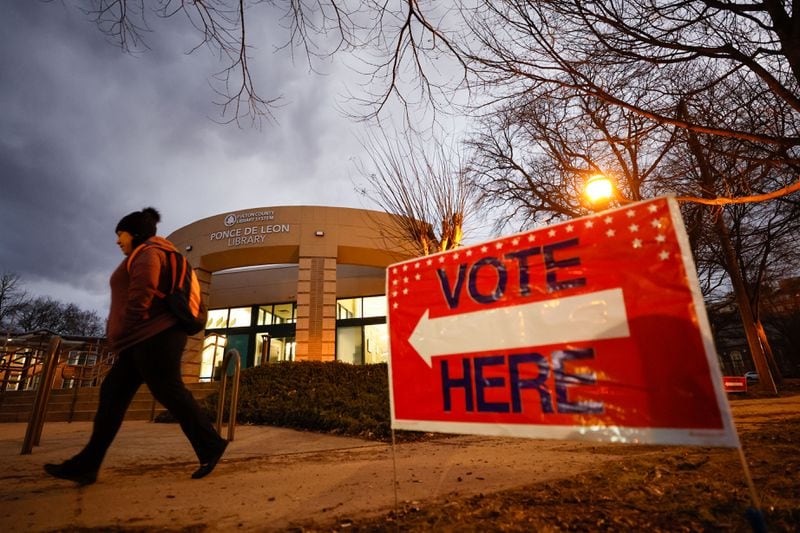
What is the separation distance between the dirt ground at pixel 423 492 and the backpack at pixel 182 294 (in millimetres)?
1035

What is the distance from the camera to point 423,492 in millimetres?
2299

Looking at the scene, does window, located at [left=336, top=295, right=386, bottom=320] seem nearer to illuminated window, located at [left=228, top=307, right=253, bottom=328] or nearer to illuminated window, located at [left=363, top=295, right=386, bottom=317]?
illuminated window, located at [left=363, top=295, right=386, bottom=317]

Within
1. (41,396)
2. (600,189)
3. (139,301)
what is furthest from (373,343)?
(139,301)

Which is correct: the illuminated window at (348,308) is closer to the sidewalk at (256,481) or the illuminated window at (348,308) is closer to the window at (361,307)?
Answer: the window at (361,307)

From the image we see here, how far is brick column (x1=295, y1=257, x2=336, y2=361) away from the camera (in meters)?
13.8

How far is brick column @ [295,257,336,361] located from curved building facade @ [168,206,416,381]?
0.12ft

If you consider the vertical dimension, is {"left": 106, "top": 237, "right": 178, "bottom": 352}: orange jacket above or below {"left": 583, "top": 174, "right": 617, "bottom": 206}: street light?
below

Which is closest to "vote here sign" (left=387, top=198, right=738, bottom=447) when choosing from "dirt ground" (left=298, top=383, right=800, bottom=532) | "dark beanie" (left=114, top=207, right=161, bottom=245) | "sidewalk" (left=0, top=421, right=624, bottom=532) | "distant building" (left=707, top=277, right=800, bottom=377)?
"dirt ground" (left=298, top=383, right=800, bottom=532)

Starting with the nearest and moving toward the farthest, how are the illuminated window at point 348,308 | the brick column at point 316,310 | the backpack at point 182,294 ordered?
the backpack at point 182,294 → the brick column at point 316,310 → the illuminated window at point 348,308

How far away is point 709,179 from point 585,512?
28.6 feet

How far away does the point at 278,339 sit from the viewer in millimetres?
18469

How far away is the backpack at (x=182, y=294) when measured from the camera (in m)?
2.50

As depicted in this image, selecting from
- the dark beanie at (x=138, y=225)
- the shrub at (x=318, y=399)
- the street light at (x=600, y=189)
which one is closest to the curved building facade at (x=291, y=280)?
the shrub at (x=318, y=399)

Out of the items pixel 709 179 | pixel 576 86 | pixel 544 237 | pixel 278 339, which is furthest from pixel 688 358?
pixel 278 339
